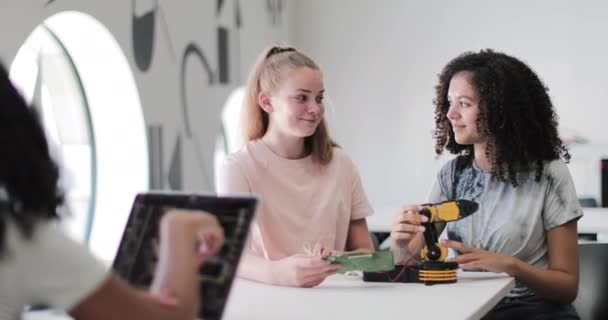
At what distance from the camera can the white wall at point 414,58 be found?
670cm

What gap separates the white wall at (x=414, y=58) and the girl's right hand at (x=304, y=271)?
4.95 meters

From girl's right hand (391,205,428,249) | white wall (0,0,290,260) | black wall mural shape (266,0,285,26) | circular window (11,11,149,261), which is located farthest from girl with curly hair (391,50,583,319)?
black wall mural shape (266,0,285,26)

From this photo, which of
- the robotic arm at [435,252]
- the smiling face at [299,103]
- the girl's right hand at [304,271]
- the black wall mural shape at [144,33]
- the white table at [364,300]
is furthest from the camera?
the black wall mural shape at [144,33]

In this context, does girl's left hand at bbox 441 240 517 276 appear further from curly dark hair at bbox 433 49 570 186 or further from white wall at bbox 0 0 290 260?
white wall at bbox 0 0 290 260

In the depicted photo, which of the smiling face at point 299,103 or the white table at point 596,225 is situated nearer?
the smiling face at point 299,103

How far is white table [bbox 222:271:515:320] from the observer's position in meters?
1.78

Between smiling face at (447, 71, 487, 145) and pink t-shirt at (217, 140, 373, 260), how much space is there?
0.37 metres

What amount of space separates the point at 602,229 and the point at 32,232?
3.44m

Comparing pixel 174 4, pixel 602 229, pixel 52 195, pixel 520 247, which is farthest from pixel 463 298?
pixel 174 4

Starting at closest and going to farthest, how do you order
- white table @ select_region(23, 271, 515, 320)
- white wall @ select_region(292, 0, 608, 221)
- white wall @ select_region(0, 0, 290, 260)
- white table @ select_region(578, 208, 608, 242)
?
1. white table @ select_region(23, 271, 515, 320)
2. white table @ select_region(578, 208, 608, 242)
3. white wall @ select_region(0, 0, 290, 260)
4. white wall @ select_region(292, 0, 608, 221)

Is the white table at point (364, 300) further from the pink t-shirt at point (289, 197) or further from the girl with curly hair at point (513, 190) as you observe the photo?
the pink t-shirt at point (289, 197)

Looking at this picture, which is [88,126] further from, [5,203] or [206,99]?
[5,203]

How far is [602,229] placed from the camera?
4.00 m

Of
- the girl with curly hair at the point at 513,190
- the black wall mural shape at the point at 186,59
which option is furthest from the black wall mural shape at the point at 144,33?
the girl with curly hair at the point at 513,190
